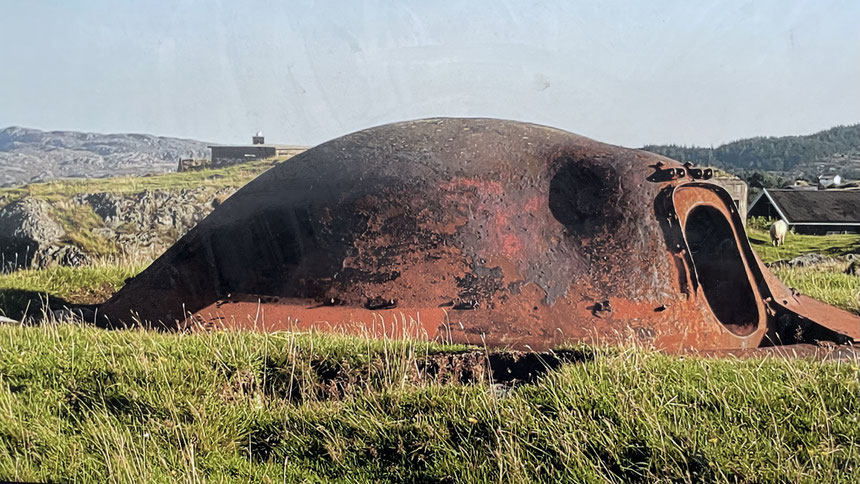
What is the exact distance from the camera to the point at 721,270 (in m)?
5.18

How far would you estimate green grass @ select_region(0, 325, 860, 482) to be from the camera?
2.80 metres

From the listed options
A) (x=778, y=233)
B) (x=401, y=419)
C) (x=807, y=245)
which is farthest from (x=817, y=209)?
(x=401, y=419)

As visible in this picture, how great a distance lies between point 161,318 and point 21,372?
1346 millimetres

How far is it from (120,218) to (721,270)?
43.2 ft

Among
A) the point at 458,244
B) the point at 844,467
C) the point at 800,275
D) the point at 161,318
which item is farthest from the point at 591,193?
the point at 800,275

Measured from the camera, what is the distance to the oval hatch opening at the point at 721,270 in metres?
5.10

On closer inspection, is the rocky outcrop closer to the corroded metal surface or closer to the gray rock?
the gray rock

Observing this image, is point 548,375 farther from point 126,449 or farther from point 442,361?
point 126,449

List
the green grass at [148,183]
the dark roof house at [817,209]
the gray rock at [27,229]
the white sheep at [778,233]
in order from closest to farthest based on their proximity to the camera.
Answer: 1. the green grass at [148,183]
2. the gray rock at [27,229]
3. the dark roof house at [817,209]
4. the white sheep at [778,233]

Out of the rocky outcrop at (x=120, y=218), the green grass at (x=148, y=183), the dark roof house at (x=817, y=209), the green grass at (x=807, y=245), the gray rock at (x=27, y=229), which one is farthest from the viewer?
the dark roof house at (x=817, y=209)

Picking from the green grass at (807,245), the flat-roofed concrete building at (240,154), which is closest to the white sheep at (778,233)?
the green grass at (807,245)

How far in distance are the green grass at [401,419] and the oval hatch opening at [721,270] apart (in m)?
1.13

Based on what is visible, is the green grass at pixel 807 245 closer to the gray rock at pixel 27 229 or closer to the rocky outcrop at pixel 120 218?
the rocky outcrop at pixel 120 218

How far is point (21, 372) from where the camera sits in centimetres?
387
